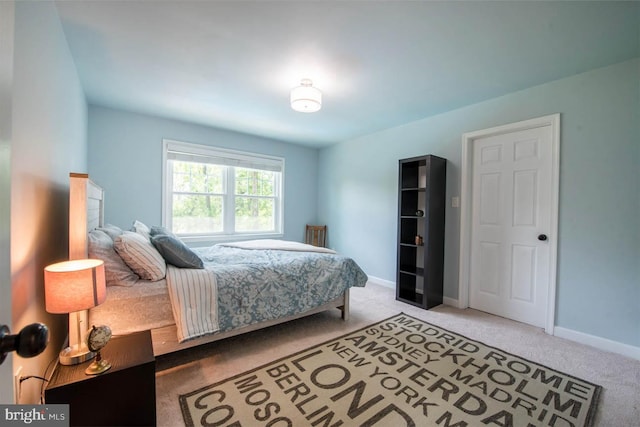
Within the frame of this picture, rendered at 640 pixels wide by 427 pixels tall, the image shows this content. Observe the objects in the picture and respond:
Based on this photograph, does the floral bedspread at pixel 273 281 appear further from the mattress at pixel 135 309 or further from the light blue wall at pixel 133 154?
the light blue wall at pixel 133 154

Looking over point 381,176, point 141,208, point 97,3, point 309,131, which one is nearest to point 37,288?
point 97,3

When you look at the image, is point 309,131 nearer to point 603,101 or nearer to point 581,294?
point 603,101

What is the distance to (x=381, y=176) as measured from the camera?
164 inches

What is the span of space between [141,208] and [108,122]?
1135mm

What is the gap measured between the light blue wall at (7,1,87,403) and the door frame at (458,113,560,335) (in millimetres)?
3562

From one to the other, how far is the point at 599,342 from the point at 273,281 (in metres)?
2.87

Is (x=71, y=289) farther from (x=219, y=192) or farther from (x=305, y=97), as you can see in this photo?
(x=219, y=192)

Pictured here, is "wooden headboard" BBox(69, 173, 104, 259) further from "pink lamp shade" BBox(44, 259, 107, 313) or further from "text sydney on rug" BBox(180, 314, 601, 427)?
"text sydney on rug" BBox(180, 314, 601, 427)

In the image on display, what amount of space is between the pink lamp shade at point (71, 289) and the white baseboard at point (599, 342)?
362cm

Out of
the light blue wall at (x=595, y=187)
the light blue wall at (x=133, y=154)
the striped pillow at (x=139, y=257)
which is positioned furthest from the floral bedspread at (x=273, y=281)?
the light blue wall at (x=595, y=187)

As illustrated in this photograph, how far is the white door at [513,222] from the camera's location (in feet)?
8.70

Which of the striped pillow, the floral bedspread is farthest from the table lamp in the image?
the floral bedspread

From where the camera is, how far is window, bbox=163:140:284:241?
3.88 m

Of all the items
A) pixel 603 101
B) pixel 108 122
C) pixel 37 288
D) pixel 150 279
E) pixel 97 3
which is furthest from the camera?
pixel 108 122
